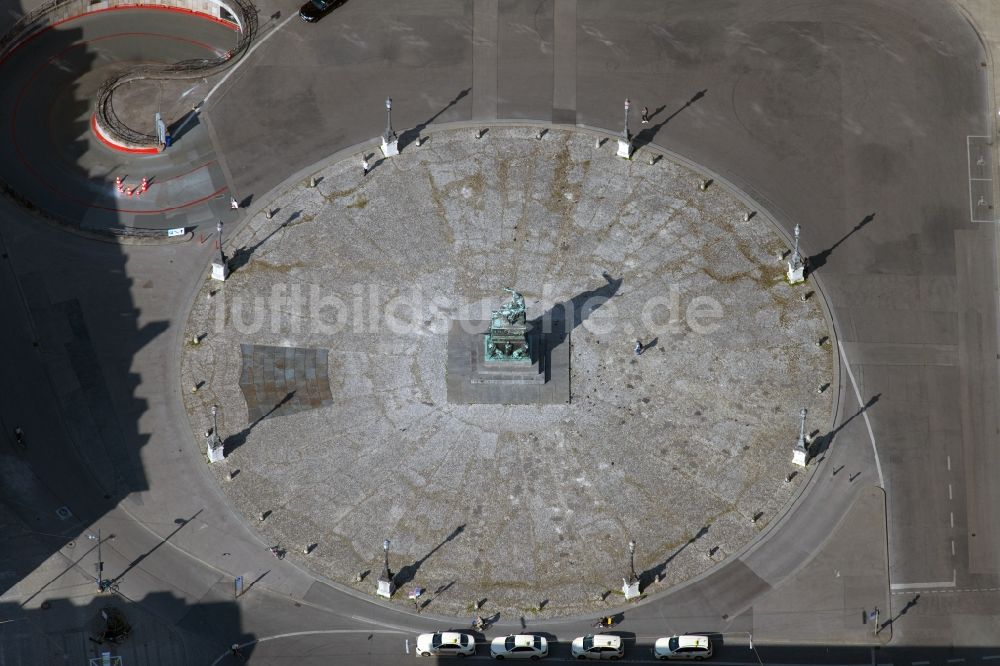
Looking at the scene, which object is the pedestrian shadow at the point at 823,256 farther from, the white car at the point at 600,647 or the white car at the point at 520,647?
the white car at the point at 520,647

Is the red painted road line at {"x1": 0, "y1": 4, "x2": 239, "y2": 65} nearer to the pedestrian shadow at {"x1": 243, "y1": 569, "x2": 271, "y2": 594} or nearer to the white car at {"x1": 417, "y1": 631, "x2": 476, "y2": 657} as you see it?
the pedestrian shadow at {"x1": 243, "y1": 569, "x2": 271, "y2": 594}

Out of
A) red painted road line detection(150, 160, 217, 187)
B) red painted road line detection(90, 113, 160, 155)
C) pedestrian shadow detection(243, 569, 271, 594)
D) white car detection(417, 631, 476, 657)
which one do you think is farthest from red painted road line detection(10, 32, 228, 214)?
white car detection(417, 631, 476, 657)

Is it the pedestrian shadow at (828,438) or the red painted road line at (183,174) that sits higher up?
the red painted road line at (183,174)

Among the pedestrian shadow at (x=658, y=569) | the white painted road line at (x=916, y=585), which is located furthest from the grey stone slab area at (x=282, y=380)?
the white painted road line at (x=916, y=585)

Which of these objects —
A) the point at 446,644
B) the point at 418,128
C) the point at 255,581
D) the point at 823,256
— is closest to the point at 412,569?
the point at 446,644

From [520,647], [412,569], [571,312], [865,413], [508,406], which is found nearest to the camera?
[520,647]

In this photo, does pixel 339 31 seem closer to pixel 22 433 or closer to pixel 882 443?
pixel 22 433

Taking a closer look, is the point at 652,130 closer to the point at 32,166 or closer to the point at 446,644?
the point at 446,644
